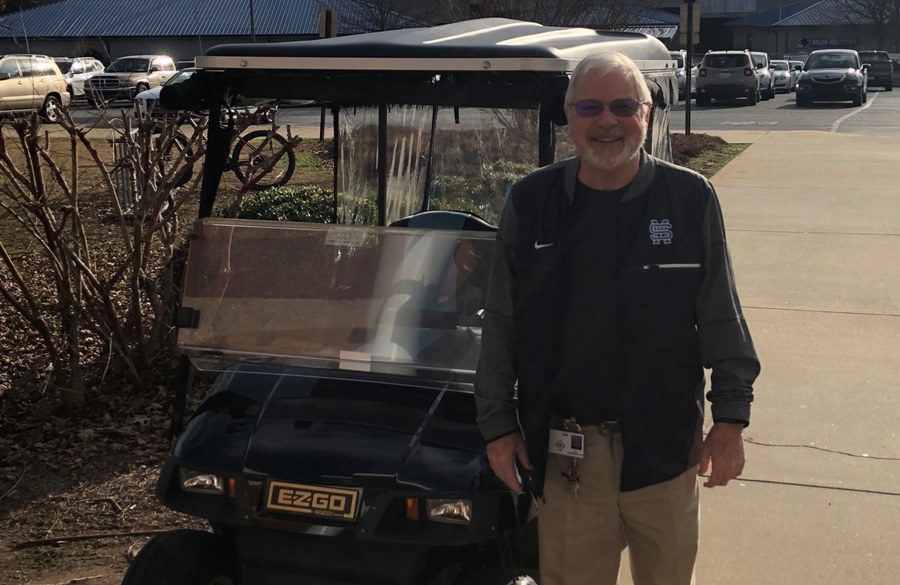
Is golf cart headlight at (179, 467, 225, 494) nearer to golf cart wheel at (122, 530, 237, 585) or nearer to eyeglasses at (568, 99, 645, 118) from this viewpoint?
golf cart wheel at (122, 530, 237, 585)

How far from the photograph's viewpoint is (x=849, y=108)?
103 feet

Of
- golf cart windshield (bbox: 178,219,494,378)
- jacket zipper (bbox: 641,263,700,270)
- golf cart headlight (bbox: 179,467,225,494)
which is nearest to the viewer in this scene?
jacket zipper (bbox: 641,263,700,270)

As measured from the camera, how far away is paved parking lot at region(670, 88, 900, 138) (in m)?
24.1

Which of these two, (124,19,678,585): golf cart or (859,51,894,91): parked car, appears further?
(859,51,894,91): parked car

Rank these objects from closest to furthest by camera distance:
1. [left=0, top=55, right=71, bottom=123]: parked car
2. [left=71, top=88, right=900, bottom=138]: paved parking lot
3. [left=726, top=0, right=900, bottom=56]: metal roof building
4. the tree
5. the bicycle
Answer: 1. the tree
2. the bicycle
3. [left=71, top=88, right=900, bottom=138]: paved parking lot
4. [left=0, top=55, right=71, bottom=123]: parked car
5. [left=726, top=0, right=900, bottom=56]: metal roof building

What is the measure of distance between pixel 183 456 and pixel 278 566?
1.33ft

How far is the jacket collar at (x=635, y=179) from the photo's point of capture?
2695 mm

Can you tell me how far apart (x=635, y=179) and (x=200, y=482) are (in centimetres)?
142

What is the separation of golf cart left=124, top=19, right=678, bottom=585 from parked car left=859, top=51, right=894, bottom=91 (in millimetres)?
41092

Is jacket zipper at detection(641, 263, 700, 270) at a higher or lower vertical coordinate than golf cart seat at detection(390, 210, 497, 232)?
higher

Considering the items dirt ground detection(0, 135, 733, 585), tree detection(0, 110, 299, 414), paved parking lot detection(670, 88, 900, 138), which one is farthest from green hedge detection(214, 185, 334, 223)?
paved parking lot detection(670, 88, 900, 138)

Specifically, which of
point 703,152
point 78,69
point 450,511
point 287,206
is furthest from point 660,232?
point 78,69

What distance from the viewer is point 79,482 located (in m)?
4.83

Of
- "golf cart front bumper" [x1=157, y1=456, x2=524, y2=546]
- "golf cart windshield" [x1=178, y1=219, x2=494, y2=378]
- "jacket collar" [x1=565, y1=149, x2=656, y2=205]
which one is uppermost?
"jacket collar" [x1=565, y1=149, x2=656, y2=205]
